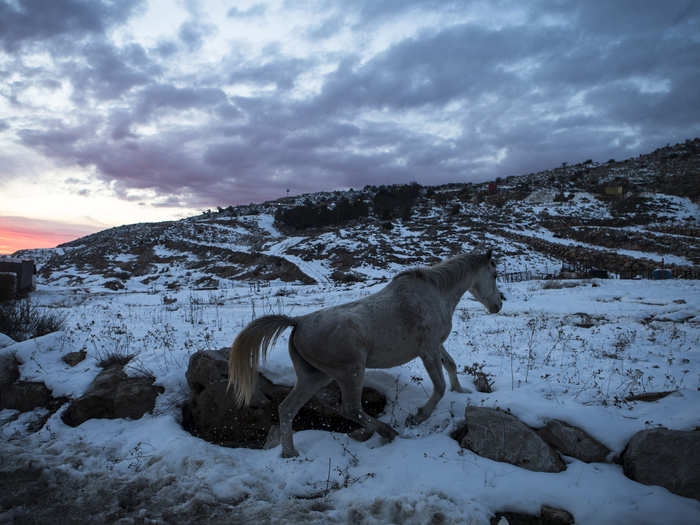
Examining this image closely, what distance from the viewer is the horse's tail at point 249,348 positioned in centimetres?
446

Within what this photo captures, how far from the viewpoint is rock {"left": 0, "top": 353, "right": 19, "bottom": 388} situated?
6.14 metres

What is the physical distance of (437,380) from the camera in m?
4.78

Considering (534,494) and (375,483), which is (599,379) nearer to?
(534,494)

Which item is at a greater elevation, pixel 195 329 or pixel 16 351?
A: pixel 16 351

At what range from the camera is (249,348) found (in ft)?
14.7

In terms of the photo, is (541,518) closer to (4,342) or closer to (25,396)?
(25,396)

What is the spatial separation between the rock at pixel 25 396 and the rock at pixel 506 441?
6.76 meters

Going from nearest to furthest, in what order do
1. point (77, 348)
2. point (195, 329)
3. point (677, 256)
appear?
point (77, 348) → point (195, 329) → point (677, 256)

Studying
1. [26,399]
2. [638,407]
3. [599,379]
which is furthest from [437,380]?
[26,399]

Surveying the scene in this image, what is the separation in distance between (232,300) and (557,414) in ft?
54.6

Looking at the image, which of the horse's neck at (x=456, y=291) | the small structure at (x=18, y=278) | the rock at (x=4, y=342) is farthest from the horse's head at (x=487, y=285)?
the small structure at (x=18, y=278)

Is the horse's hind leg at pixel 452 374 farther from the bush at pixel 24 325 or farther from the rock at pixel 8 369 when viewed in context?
the bush at pixel 24 325

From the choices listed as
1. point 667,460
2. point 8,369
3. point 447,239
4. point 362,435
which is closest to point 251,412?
point 362,435

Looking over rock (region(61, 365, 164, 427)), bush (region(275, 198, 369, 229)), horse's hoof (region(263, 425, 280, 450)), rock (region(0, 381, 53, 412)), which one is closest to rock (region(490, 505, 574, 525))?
horse's hoof (region(263, 425, 280, 450))
